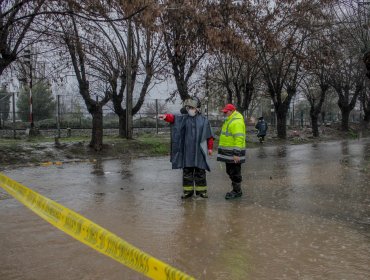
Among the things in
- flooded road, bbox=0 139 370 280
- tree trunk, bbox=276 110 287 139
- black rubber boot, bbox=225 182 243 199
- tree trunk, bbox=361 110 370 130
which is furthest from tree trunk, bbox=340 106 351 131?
black rubber boot, bbox=225 182 243 199

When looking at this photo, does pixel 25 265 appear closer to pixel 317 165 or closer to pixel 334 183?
pixel 334 183

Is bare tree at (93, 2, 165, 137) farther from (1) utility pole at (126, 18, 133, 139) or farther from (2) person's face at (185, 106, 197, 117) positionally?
(2) person's face at (185, 106, 197, 117)

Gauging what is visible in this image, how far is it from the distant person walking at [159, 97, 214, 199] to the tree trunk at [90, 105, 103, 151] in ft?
32.6

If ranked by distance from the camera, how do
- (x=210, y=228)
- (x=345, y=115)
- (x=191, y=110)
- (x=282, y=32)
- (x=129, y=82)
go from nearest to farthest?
(x=210, y=228) → (x=191, y=110) → (x=129, y=82) → (x=282, y=32) → (x=345, y=115)

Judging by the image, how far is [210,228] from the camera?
20.7 ft

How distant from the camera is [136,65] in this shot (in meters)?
21.8

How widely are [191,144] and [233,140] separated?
759 mm

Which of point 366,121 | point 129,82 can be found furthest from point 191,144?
point 366,121

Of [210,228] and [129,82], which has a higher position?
[129,82]

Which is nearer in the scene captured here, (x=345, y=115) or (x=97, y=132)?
(x=97, y=132)

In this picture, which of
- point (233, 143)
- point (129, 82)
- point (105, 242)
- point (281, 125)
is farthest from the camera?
point (281, 125)

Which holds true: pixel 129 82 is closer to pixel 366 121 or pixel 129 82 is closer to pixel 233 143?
pixel 233 143

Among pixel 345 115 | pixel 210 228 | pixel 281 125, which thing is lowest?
pixel 210 228

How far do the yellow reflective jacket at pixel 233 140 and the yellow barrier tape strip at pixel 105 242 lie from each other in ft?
11.6
